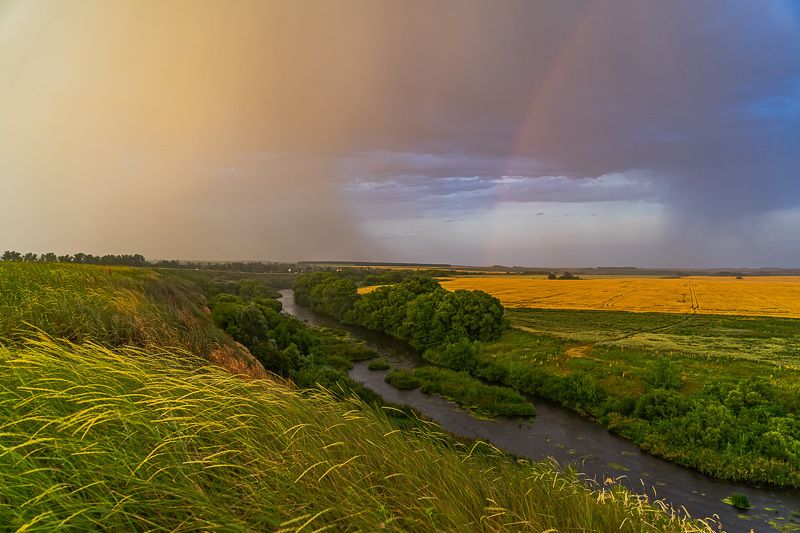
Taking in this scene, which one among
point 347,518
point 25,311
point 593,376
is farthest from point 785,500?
point 25,311

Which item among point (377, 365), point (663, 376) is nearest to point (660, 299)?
point (663, 376)

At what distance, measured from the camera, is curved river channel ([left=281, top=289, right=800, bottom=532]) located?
53.2ft

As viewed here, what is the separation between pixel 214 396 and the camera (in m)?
3.71

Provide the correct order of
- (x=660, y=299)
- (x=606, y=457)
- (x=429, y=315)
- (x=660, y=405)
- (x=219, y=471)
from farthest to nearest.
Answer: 1. (x=660, y=299)
2. (x=429, y=315)
3. (x=660, y=405)
4. (x=606, y=457)
5. (x=219, y=471)

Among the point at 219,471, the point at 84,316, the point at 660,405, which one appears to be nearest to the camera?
the point at 219,471

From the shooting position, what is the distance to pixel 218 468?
3113 millimetres

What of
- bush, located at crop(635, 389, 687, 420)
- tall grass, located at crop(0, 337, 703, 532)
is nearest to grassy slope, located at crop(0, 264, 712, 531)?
tall grass, located at crop(0, 337, 703, 532)

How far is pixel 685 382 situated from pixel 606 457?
11.5m

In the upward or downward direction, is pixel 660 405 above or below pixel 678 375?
below

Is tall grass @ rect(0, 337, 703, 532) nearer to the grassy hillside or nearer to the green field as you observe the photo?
the grassy hillside

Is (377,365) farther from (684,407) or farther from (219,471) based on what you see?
(219,471)

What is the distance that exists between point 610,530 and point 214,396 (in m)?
3.86

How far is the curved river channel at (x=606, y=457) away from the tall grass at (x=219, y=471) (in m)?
8.96

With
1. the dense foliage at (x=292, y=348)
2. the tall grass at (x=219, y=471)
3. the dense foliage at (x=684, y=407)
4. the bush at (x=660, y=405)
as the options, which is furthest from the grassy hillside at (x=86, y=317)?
the bush at (x=660, y=405)
